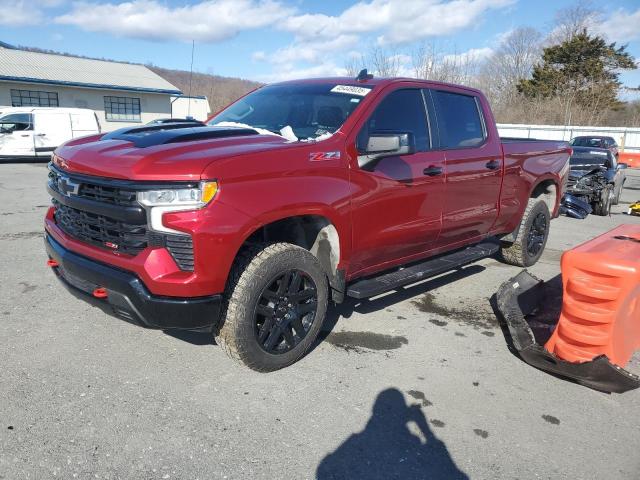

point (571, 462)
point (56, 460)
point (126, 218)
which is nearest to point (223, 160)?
point (126, 218)

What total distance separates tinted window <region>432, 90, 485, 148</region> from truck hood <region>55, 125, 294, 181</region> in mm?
1690

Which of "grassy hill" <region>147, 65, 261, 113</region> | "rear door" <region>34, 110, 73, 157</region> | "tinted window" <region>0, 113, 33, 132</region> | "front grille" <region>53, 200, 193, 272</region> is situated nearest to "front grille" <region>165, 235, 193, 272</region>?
"front grille" <region>53, 200, 193, 272</region>

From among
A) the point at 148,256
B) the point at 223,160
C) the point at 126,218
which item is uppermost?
the point at 223,160

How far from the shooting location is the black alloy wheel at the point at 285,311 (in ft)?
10.5

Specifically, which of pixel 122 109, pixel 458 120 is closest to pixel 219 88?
pixel 122 109

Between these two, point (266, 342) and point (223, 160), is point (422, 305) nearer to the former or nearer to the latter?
point (266, 342)

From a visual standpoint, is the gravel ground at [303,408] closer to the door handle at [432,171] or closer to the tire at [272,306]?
the tire at [272,306]

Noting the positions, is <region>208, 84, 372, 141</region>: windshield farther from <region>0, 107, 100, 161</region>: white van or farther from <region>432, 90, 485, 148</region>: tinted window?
<region>0, 107, 100, 161</region>: white van

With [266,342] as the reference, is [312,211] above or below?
above

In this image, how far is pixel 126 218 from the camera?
9.12ft

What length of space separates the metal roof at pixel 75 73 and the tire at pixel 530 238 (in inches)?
1078

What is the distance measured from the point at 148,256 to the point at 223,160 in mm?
670

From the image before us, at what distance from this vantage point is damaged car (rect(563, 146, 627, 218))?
409 inches

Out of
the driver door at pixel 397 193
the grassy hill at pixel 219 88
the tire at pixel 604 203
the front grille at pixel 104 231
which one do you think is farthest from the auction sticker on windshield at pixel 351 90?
the grassy hill at pixel 219 88
